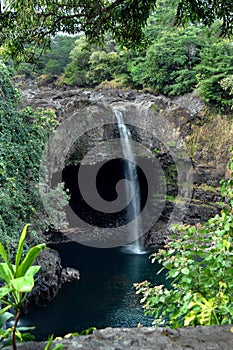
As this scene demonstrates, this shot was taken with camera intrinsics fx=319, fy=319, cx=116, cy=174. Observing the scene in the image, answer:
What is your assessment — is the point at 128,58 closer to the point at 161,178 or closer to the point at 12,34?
the point at 161,178

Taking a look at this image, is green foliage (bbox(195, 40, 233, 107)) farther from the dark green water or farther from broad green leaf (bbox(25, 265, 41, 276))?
broad green leaf (bbox(25, 265, 41, 276))

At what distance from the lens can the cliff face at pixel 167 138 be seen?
38.9 feet

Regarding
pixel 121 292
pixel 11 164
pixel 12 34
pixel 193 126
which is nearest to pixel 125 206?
pixel 193 126

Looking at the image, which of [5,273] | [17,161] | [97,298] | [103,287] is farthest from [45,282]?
[5,273]

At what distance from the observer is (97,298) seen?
738 centimetres

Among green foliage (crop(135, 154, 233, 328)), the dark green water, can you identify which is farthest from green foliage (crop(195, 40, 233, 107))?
green foliage (crop(135, 154, 233, 328))

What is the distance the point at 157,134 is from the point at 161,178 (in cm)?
187

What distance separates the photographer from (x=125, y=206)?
14.0 meters

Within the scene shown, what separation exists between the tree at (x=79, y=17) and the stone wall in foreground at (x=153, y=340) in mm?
2196

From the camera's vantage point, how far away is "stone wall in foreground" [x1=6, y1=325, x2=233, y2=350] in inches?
44.6

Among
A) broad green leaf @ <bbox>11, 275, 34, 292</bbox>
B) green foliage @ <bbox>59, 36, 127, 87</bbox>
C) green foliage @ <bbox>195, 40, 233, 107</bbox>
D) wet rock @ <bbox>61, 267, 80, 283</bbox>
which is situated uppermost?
green foliage @ <bbox>59, 36, 127, 87</bbox>

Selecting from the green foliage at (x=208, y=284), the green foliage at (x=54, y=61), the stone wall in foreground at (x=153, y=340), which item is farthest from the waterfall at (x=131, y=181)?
the stone wall in foreground at (x=153, y=340)

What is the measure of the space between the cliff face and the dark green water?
2.62m

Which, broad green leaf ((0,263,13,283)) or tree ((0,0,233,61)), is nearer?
broad green leaf ((0,263,13,283))
